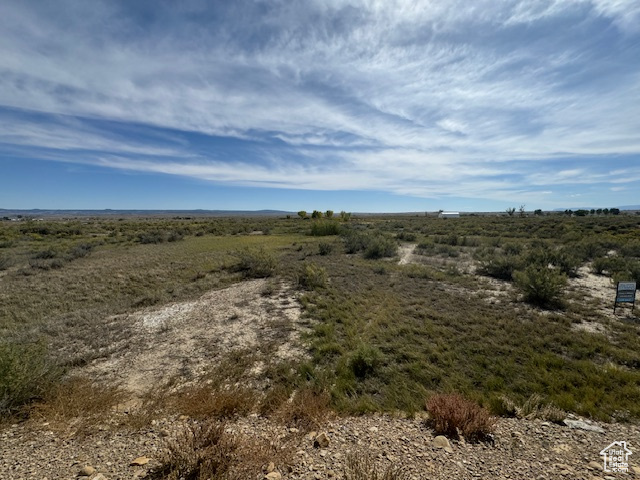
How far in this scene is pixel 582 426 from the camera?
4047 millimetres

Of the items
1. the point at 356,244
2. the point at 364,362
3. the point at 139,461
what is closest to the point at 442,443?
the point at 364,362

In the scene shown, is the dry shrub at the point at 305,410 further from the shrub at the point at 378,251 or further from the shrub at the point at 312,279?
the shrub at the point at 378,251

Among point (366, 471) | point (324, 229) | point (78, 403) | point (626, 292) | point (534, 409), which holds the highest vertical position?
→ point (324, 229)

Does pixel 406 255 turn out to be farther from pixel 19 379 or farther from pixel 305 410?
pixel 19 379

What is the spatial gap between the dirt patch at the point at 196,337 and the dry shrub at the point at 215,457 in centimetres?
257

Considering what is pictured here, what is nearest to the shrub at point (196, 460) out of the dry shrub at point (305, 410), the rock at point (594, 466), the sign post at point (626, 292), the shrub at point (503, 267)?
the dry shrub at point (305, 410)

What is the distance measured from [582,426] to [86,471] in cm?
621

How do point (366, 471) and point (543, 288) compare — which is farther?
point (543, 288)

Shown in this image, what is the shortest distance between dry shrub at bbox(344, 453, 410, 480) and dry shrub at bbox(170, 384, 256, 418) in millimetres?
1955

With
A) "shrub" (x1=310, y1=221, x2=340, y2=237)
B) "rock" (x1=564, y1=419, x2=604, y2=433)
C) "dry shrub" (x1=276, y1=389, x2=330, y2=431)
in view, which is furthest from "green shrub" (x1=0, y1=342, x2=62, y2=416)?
"shrub" (x1=310, y1=221, x2=340, y2=237)

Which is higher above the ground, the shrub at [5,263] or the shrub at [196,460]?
the shrub at [196,460]

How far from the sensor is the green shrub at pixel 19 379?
4.13 meters

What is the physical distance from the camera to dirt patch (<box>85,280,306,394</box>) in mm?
5891

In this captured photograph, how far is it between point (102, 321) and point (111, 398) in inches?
199
